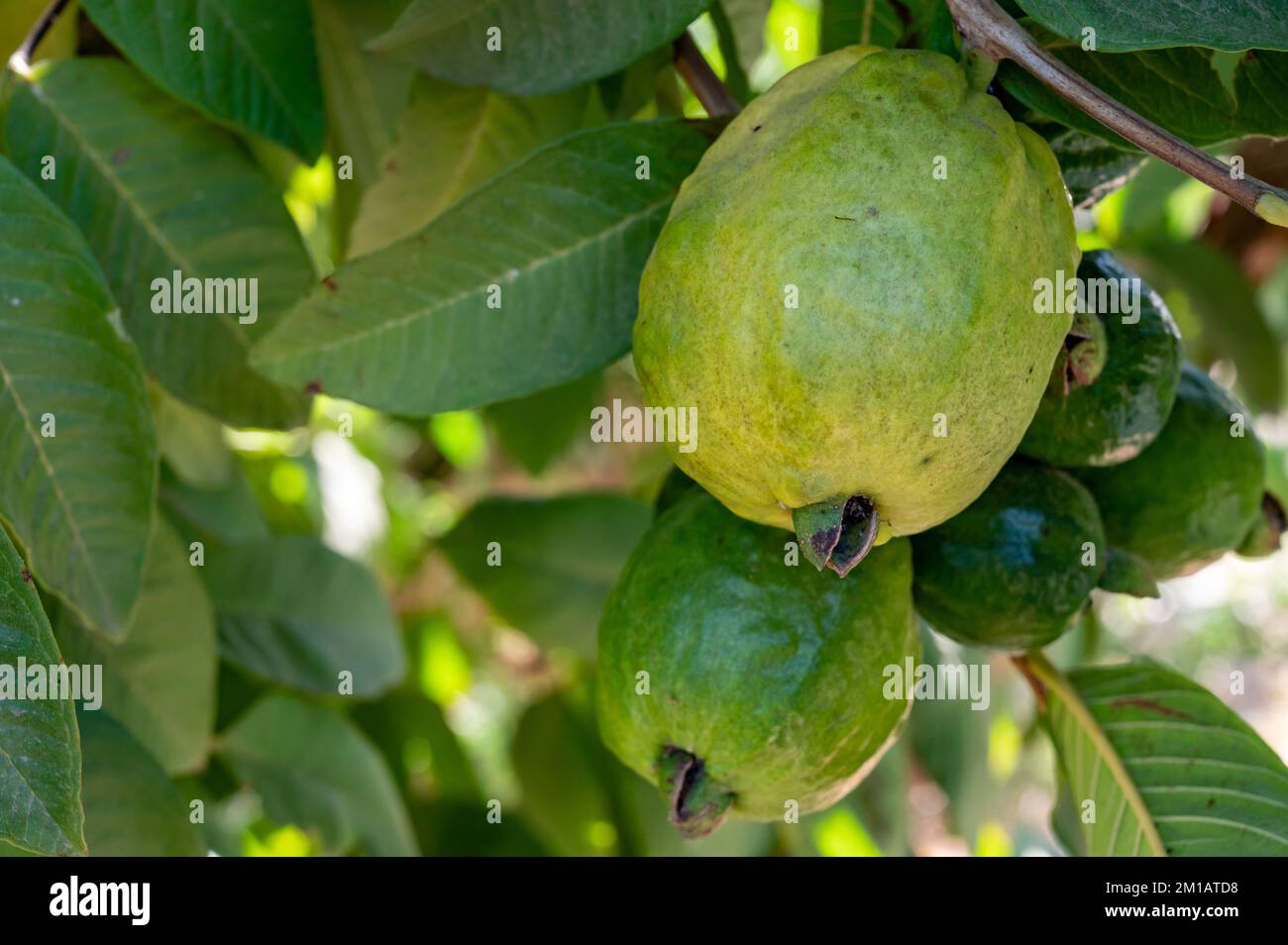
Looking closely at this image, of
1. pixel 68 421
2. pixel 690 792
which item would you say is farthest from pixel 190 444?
pixel 690 792

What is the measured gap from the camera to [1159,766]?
1162mm

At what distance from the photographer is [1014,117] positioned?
93 cm

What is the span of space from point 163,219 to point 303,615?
76 centimetres

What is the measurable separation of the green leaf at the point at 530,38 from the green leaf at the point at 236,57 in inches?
6.9

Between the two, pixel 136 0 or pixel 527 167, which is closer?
pixel 527 167

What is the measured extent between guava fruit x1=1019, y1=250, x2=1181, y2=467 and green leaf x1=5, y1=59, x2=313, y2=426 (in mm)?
723

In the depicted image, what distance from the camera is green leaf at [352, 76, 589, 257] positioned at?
1382mm

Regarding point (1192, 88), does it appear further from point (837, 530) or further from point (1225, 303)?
point (1225, 303)

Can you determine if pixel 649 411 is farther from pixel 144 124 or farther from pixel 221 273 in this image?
pixel 144 124

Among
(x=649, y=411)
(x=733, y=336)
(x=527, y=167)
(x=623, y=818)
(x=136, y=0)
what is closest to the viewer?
(x=733, y=336)

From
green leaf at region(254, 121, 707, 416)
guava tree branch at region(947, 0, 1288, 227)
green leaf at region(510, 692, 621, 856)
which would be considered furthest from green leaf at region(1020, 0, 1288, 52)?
green leaf at region(510, 692, 621, 856)
